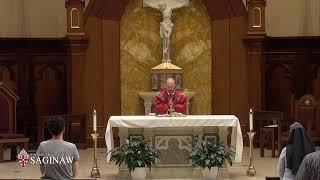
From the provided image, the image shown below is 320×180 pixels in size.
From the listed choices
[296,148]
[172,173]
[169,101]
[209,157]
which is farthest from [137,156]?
[296,148]

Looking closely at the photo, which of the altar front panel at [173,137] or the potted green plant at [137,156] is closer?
the potted green plant at [137,156]

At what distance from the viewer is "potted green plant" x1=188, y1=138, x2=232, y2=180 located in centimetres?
921

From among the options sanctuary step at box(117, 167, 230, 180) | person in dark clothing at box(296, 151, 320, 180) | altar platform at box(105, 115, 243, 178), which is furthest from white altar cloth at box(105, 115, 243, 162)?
person in dark clothing at box(296, 151, 320, 180)

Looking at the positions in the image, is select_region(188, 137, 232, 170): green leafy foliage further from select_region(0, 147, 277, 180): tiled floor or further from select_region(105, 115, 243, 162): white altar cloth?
select_region(0, 147, 277, 180): tiled floor

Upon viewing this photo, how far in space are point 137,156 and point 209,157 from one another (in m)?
1.01

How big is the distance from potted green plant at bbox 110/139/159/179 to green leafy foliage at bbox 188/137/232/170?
550mm

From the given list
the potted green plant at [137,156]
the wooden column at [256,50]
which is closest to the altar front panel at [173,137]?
the potted green plant at [137,156]

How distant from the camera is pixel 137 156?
9.23 meters

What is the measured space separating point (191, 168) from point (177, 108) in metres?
0.96

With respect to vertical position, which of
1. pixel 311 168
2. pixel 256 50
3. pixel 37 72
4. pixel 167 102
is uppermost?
pixel 256 50

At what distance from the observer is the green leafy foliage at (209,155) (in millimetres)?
9211

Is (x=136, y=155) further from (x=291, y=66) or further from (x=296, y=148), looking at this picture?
(x=291, y=66)

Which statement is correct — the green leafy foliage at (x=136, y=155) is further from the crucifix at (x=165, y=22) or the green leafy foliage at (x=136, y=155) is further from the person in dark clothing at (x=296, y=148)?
the crucifix at (x=165, y=22)

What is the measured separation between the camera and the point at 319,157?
4.63 meters
